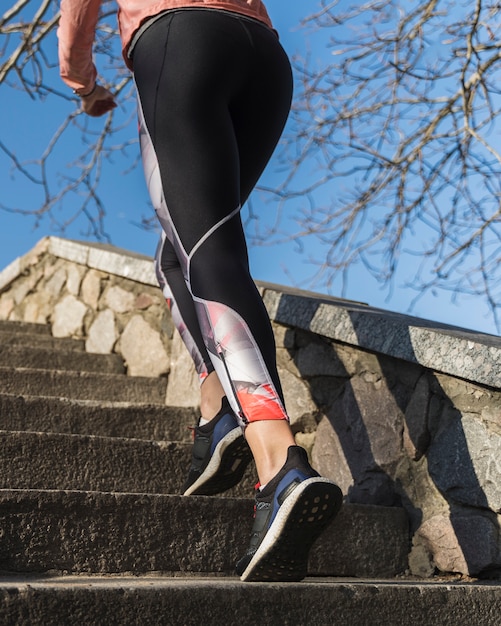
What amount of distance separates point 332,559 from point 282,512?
74 cm

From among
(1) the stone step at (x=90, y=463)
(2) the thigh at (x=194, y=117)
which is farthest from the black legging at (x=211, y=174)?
(1) the stone step at (x=90, y=463)

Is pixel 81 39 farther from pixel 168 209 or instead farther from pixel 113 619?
pixel 113 619

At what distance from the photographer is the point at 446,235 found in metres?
5.34

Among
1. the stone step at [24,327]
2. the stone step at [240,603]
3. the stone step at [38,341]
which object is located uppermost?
the stone step at [24,327]

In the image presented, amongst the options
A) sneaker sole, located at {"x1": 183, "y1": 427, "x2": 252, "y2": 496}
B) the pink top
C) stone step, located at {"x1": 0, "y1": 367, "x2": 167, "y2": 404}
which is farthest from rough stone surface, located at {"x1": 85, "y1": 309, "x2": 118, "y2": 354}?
sneaker sole, located at {"x1": 183, "y1": 427, "x2": 252, "y2": 496}

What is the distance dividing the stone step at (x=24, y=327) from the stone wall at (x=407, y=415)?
7.49ft

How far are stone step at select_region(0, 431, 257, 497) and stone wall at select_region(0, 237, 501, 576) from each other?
416mm

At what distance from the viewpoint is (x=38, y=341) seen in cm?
453

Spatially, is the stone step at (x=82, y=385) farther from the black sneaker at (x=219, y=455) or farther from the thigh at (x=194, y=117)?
the thigh at (x=194, y=117)

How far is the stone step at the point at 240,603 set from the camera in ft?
4.42

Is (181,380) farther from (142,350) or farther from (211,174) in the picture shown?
(211,174)

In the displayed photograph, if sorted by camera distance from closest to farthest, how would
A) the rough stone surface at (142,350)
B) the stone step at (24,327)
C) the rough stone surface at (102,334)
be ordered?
1. the rough stone surface at (142,350)
2. the rough stone surface at (102,334)
3. the stone step at (24,327)

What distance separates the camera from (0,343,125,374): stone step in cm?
403

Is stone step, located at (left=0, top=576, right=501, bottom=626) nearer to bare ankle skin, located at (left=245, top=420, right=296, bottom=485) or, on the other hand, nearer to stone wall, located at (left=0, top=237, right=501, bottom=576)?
bare ankle skin, located at (left=245, top=420, right=296, bottom=485)
